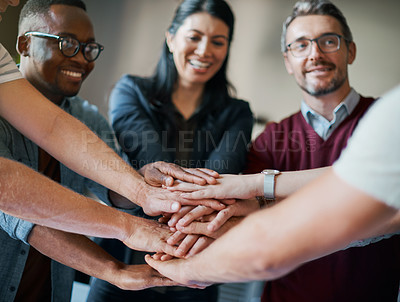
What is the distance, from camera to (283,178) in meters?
0.64

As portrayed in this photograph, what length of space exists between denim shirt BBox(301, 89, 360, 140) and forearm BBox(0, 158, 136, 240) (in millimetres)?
440

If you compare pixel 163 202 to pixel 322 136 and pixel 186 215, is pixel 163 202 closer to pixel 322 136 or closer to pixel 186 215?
pixel 186 215

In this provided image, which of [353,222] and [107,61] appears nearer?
[353,222]

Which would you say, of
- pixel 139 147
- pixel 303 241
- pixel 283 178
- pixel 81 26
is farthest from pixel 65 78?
pixel 303 241

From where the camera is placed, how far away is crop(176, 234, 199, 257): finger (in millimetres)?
550

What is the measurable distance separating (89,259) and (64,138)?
22 centimetres

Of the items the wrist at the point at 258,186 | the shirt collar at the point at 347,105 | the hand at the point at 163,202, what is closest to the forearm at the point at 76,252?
the hand at the point at 163,202

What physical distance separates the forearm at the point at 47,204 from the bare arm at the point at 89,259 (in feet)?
0.20

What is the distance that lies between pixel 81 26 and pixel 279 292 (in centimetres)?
62

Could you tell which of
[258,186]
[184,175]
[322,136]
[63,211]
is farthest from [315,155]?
[63,211]

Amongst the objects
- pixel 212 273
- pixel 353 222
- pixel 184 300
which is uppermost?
pixel 353 222

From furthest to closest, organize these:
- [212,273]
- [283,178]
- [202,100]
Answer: [202,100] < [283,178] < [212,273]

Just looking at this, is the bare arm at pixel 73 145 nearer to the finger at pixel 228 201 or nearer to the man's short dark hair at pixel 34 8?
the finger at pixel 228 201

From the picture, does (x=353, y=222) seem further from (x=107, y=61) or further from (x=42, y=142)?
(x=107, y=61)
